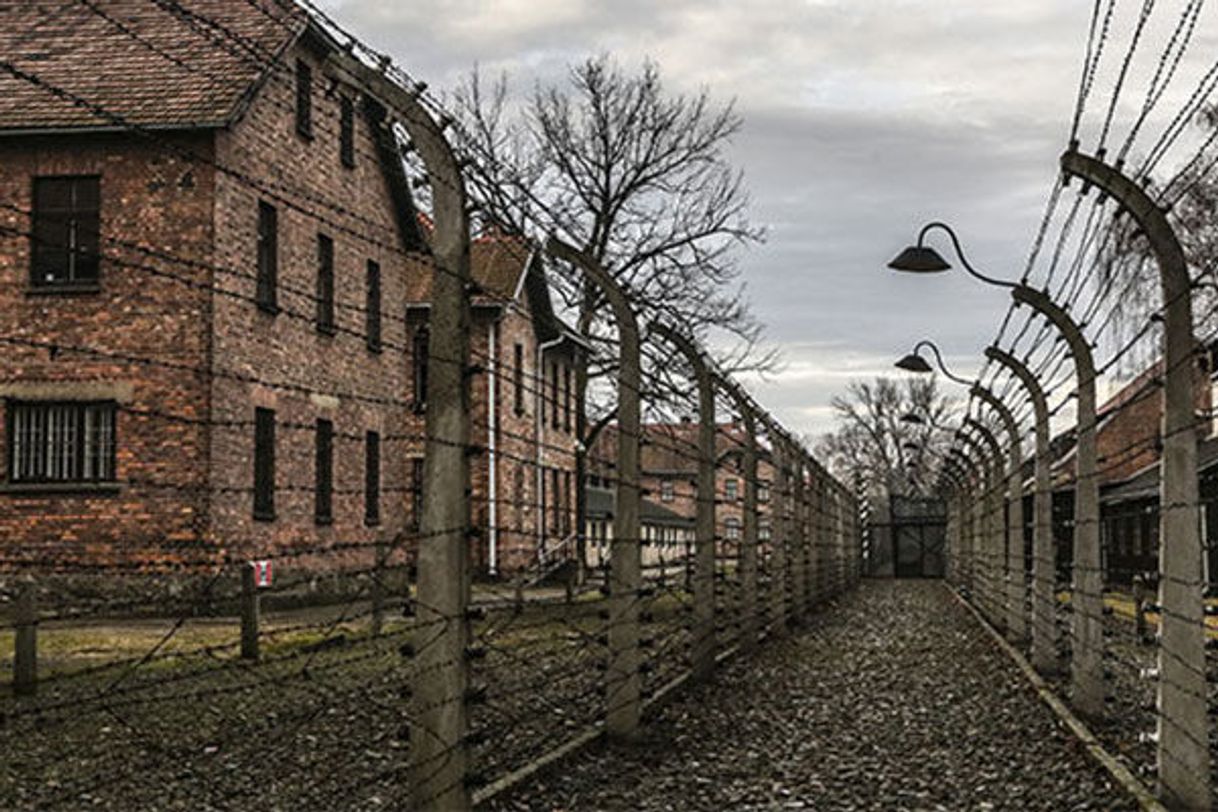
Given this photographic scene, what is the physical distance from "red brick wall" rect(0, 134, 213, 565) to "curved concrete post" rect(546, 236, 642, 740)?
1162cm

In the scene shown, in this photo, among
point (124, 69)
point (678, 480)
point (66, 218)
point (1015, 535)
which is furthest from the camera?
point (124, 69)

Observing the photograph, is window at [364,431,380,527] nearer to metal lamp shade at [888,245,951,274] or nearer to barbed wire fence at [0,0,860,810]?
barbed wire fence at [0,0,860,810]

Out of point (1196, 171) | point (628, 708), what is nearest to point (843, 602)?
point (1196, 171)

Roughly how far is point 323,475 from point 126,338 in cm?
447

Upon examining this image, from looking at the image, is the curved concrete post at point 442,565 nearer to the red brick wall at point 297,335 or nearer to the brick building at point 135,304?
the red brick wall at point 297,335

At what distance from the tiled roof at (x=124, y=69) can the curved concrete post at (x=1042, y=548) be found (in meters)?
10.4

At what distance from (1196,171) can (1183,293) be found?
87.6ft

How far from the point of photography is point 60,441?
2200cm

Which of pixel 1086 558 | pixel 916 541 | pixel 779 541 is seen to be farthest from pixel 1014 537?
→ pixel 916 541

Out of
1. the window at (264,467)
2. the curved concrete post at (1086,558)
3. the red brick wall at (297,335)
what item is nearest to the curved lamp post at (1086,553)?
the curved concrete post at (1086,558)

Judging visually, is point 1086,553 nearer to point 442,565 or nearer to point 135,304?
point 442,565

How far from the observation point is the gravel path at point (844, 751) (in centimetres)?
855

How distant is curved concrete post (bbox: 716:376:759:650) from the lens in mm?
15820

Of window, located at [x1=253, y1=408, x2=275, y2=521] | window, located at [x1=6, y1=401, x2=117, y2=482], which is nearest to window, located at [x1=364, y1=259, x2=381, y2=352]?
window, located at [x1=253, y1=408, x2=275, y2=521]
